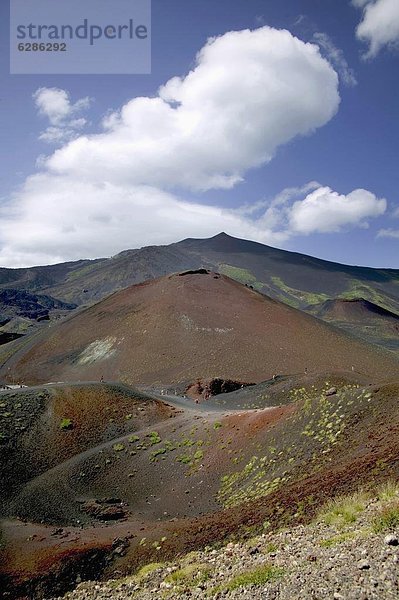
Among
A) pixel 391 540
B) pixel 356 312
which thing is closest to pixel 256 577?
pixel 391 540

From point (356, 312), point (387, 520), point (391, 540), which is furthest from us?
point (356, 312)

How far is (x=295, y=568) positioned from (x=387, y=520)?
194cm

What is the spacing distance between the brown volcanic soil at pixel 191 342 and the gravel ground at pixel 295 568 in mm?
45084

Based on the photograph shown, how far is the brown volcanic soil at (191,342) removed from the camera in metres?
60.0

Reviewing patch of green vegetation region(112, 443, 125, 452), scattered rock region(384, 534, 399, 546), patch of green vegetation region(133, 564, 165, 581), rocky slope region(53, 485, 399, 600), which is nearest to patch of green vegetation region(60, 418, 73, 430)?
patch of green vegetation region(112, 443, 125, 452)

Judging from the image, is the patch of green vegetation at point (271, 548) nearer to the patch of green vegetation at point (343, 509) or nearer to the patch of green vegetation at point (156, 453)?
the patch of green vegetation at point (343, 509)

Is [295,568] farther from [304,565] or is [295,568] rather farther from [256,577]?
[256,577]

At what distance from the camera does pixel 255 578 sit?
7.87 m

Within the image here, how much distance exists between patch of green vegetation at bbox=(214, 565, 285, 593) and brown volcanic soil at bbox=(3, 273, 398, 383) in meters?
47.5

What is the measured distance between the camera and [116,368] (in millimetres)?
63094

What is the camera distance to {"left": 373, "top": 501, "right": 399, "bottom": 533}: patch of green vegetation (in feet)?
26.4

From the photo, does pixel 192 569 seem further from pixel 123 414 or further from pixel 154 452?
pixel 123 414

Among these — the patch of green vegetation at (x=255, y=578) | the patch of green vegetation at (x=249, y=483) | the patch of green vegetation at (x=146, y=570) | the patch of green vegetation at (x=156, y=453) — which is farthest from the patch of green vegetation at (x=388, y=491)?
the patch of green vegetation at (x=156, y=453)

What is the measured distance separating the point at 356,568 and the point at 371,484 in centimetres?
416
